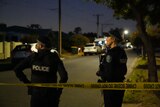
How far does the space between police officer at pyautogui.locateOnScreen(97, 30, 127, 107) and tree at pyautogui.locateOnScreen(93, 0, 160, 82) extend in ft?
19.7

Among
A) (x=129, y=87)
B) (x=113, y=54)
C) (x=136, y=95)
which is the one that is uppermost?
(x=113, y=54)

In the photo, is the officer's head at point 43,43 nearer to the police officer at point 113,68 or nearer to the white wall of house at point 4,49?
the police officer at point 113,68

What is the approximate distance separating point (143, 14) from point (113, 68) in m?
7.94

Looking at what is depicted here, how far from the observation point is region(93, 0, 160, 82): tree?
13050 millimetres

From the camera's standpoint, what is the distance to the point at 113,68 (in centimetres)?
698

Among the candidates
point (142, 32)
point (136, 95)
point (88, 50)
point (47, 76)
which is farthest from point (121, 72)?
point (88, 50)

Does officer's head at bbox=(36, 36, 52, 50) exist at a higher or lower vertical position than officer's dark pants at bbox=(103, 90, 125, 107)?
higher

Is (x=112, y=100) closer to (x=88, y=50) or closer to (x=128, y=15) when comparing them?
(x=128, y=15)

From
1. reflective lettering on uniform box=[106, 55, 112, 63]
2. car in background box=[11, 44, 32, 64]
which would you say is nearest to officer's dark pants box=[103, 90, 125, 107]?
reflective lettering on uniform box=[106, 55, 112, 63]

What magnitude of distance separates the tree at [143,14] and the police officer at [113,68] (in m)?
5.99

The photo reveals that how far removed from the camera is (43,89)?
6.02m

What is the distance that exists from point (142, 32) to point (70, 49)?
151 ft

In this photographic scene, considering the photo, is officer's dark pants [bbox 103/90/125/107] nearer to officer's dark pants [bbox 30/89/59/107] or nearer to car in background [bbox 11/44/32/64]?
officer's dark pants [bbox 30/89/59/107]

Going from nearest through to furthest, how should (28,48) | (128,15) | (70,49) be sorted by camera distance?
(128,15), (28,48), (70,49)
